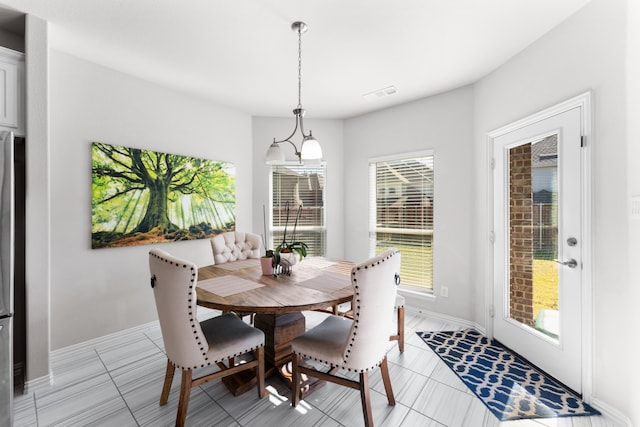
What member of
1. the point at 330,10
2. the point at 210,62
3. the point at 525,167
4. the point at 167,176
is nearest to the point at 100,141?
the point at 167,176

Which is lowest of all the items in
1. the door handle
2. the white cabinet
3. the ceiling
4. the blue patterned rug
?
the blue patterned rug

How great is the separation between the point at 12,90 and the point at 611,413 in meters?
4.64

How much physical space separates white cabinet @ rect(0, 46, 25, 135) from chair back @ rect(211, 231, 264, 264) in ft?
5.49

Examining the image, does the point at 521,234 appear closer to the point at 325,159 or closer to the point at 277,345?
the point at 277,345

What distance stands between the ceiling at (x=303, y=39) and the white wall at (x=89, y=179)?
0.69 feet

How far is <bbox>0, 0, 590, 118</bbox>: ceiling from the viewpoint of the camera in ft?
6.35

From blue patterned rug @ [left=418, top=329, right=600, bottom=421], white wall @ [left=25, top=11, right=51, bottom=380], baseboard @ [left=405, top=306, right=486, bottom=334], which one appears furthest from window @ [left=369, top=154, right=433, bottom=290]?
white wall @ [left=25, top=11, right=51, bottom=380]

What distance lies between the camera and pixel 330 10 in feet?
6.38

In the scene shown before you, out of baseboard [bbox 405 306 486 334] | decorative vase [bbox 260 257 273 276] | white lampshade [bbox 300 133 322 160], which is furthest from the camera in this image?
baseboard [bbox 405 306 486 334]

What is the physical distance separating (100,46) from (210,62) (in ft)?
2.89

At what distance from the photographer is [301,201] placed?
415cm

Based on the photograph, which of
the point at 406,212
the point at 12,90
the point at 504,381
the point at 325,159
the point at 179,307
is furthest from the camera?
the point at 325,159

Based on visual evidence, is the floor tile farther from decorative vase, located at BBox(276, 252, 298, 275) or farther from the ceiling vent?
the ceiling vent

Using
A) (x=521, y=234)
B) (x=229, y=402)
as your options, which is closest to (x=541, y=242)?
(x=521, y=234)
